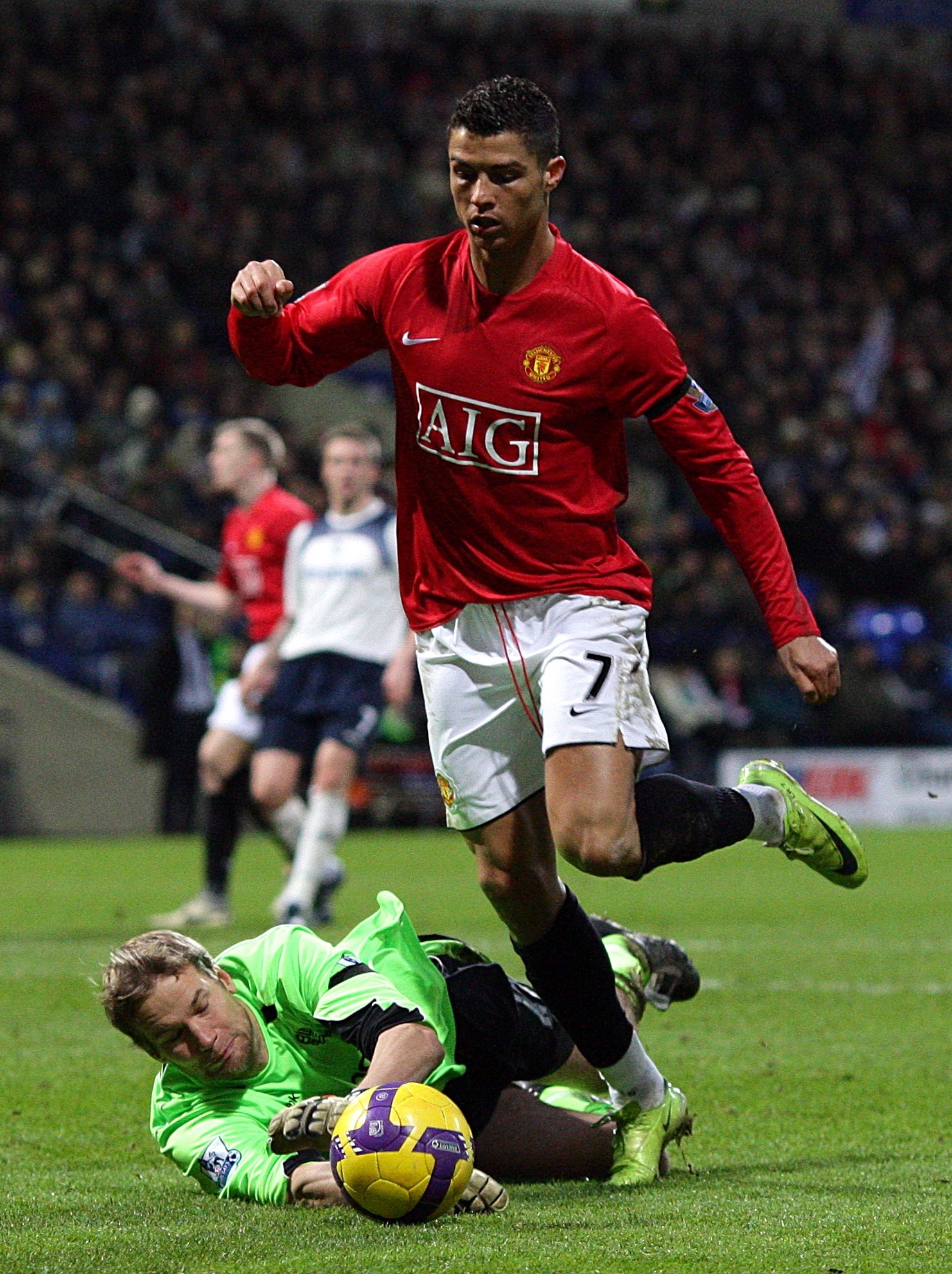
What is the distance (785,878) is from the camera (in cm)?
1295

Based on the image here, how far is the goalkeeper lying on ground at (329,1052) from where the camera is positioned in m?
3.73

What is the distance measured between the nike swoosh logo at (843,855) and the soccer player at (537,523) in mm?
436

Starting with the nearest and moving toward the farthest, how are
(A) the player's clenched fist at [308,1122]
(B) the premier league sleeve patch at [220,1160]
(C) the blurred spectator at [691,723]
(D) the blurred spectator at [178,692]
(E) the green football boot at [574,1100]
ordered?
(A) the player's clenched fist at [308,1122] < (B) the premier league sleeve patch at [220,1160] < (E) the green football boot at [574,1100] < (D) the blurred spectator at [178,692] < (C) the blurred spectator at [691,723]

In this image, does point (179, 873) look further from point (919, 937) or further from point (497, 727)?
point (497, 727)

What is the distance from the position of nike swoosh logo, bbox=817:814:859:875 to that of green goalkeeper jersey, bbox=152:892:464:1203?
120 cm

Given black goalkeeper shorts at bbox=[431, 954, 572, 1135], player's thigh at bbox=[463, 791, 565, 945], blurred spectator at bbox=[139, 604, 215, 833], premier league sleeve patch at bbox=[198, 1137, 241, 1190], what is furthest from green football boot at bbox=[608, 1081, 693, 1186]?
blurred spectator at bbox=[139, 604, 215, 833]

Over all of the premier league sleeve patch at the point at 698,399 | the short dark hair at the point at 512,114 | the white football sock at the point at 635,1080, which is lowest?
the white football sock at the point at 635,1080

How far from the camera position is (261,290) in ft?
13.5

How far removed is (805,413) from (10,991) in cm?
1712

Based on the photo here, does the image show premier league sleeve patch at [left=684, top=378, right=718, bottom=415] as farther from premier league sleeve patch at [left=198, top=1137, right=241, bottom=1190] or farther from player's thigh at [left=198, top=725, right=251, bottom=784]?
player's thigh at [left=198, top=725, right=251, bottom=784]

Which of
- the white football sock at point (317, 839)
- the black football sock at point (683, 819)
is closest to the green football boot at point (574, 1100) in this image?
the black football sock at point (683, 819)

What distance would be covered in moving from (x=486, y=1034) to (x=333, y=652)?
16.5ft

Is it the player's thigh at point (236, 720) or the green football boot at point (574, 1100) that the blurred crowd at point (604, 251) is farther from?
the green football boot at point (574, 1100)

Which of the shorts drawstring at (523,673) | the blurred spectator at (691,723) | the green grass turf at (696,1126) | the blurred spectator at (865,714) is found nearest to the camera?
the green grass turf at (696,1126)
